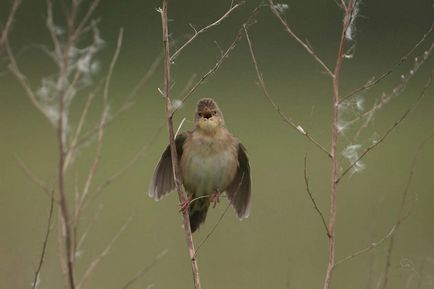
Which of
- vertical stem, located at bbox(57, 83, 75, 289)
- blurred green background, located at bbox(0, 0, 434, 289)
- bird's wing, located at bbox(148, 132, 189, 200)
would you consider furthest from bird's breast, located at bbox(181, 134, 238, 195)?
vertical stem, located at bbox(57, 83, 75, 289)

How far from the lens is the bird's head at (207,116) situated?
199 inches

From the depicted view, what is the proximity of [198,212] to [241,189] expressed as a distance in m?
0.25

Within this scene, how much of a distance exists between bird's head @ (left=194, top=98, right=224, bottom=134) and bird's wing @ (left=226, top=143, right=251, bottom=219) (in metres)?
0.21

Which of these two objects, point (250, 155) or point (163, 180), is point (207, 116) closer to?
point (163, 180)

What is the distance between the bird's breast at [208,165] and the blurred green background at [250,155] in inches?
30.1

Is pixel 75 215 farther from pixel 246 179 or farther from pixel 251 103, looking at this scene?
pixel 251 103

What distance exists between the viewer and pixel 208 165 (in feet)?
16.6

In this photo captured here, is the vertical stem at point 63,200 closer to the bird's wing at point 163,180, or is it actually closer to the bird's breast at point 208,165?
the bird's wing at point 163,180

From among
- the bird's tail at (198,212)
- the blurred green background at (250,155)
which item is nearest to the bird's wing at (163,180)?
the bird's tail at (198,212)

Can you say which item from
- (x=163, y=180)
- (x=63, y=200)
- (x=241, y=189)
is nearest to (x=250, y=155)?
(x=241, y=189)

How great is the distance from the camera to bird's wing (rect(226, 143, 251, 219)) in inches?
204

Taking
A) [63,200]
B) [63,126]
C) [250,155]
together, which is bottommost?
[63,200]

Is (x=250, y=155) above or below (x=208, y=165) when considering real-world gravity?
above

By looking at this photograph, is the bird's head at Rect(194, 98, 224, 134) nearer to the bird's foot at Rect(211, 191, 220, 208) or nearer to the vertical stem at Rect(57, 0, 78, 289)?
the bird's foot at Rect(211, 191, 220, 208)
